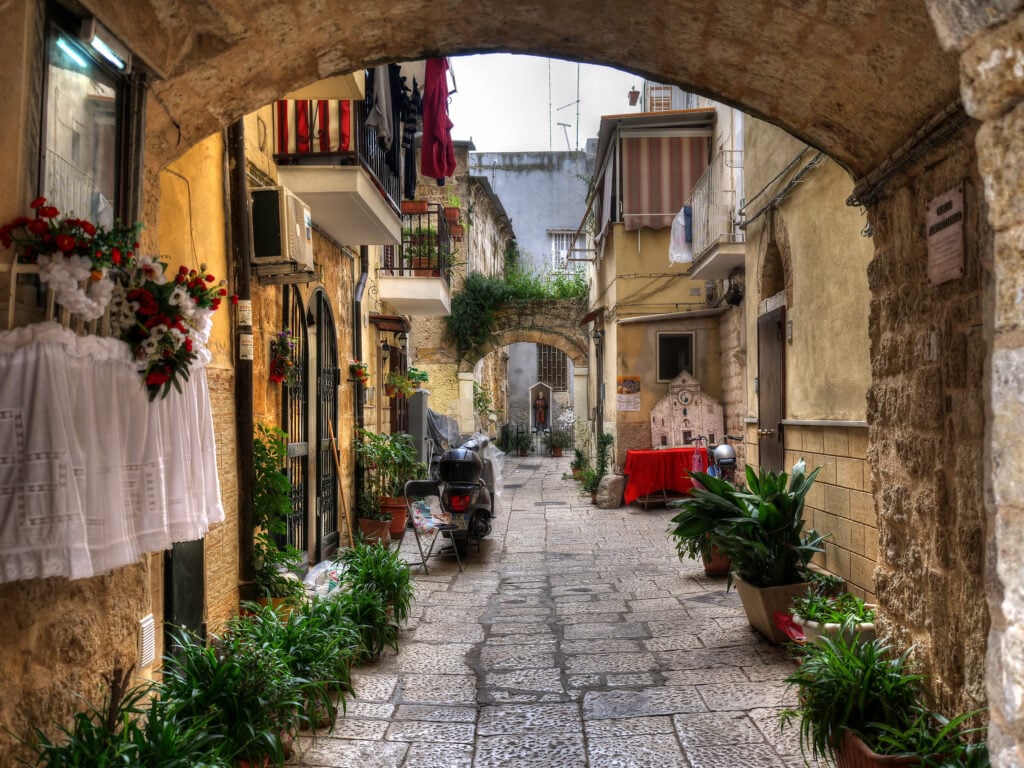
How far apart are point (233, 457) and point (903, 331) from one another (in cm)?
380

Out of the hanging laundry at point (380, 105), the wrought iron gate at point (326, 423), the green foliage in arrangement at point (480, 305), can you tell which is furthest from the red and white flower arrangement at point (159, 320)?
the green foliage in arrangement at point (480, 305)

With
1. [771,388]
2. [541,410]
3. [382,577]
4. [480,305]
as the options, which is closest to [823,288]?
[771,388]

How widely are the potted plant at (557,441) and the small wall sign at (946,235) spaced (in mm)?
22219

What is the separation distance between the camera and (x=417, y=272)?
12898 mm

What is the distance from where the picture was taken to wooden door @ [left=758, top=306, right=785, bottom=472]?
6746mm

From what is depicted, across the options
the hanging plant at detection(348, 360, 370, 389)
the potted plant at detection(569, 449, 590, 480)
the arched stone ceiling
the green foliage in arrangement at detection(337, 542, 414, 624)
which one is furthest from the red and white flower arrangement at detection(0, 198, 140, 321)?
the potted plant at detection(569, 449, 590, 480)

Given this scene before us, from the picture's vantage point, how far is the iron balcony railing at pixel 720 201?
10.4 meters

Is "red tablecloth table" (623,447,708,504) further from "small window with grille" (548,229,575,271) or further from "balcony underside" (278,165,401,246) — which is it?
"small window with grille" (548,229,575,271)

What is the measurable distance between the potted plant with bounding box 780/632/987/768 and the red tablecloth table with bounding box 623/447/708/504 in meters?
8.47

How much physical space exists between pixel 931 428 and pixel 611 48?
2.09m

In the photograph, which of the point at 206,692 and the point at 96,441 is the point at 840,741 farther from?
the point at 96,441

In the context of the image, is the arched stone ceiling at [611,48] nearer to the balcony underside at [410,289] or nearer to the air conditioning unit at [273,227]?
the air conditioning unit at [273,227]

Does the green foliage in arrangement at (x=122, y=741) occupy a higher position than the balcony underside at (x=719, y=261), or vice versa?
the balcony underside at (x=719, y=261)

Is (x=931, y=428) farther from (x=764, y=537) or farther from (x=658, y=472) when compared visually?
(x=658, y=472)
